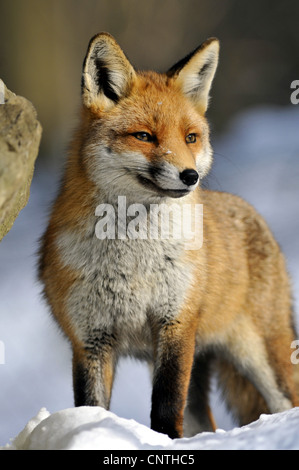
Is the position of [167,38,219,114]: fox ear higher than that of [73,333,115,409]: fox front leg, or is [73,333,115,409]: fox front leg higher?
[167,38,219,114]: fox ear

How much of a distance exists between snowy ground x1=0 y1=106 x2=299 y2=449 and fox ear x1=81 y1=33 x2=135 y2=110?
66 cm

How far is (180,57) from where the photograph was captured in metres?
6.50

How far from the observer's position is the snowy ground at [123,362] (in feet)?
5.30

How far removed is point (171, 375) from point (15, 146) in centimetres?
109

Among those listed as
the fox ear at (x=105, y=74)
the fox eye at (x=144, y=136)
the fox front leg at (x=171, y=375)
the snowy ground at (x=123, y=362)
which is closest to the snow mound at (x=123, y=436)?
the snowy ground at (x=123, y=362)

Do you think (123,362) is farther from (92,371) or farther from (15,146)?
(15,146)

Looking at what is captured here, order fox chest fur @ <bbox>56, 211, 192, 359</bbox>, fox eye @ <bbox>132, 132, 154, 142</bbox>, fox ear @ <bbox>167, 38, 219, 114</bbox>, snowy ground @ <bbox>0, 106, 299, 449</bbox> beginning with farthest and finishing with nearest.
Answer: fox ear @ <bbox>167, 38, 219, 114</bbox>
fox chest fur @ <bbox>56, 211, 192, 359</bbox>
fox eye @ <bbox>132, 132, 154, 142</bbox>
snowy ground @ <bbox>0, 106, 299, 449</bbox>

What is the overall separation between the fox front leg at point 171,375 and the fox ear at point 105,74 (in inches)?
36.0

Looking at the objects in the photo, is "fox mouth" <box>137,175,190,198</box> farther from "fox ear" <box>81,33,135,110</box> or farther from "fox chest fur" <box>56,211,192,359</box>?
"fox ear" <box>81,33,135,110</box>

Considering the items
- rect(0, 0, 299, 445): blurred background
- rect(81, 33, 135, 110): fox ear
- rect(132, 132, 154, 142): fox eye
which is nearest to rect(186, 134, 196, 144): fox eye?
rect(132, 132, 154, 142): fox eye

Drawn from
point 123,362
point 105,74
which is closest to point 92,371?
point 123,362

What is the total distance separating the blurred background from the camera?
5699 mm

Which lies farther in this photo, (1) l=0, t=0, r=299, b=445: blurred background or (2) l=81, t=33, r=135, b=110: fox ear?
(1) l=0, t=0, r=299, b=445: blurred background

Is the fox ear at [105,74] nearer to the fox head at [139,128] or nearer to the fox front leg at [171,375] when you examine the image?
→ the fox head at [139,128]
